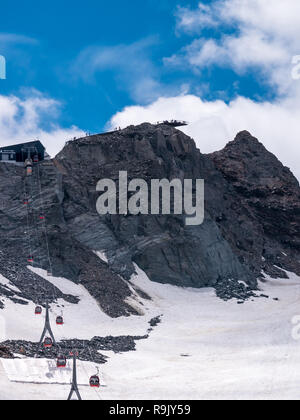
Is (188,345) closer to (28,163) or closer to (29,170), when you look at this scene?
(29,170)

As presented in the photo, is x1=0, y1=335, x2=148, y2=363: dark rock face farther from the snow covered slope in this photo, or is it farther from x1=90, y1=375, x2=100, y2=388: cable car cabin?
x1=90, y1=375, x2=100, y2=388: cable car cabin

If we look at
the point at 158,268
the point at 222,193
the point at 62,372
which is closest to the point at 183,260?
the point at 158,268

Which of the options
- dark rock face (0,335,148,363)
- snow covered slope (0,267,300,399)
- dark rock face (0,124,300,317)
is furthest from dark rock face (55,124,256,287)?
dark rock face (0,335,148,363)

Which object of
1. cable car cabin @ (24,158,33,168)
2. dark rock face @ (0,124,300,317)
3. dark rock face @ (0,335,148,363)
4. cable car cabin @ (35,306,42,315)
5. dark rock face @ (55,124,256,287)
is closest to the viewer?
dark rock face @ (0,335,148,363)

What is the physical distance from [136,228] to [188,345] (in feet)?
137

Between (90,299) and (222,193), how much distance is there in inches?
2330

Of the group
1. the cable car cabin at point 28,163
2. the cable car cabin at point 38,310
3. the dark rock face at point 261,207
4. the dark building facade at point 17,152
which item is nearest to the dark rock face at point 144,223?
the dark building facade at point 17,152

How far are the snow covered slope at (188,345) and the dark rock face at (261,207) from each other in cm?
2289

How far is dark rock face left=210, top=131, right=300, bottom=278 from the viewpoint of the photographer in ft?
423

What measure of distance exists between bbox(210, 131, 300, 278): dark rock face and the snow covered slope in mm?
22893

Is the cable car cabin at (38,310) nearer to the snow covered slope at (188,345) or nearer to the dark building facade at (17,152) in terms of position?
the snow covered slope at (188,345)

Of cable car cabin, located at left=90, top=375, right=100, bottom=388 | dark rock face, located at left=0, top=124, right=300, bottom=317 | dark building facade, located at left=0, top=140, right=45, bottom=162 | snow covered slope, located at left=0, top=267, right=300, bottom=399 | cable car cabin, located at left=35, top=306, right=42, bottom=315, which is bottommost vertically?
snow covered slope, located at left=0, top=267, right=300, bottom=399

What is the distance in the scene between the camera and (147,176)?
11281cm

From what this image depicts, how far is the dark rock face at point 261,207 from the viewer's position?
12888 centimetres
